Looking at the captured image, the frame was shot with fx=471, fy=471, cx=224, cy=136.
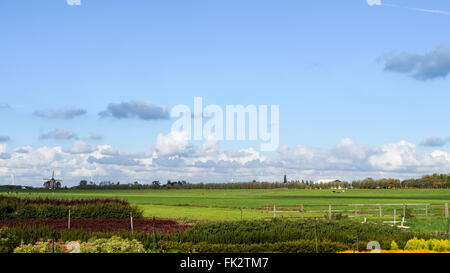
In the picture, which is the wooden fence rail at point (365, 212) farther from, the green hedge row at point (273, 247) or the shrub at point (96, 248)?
the shrub at point (96, 248)

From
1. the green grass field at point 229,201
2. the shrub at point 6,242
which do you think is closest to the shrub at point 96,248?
the shrub at point 6,242

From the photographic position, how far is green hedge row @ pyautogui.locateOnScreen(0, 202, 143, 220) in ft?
120

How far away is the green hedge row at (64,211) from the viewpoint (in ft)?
120

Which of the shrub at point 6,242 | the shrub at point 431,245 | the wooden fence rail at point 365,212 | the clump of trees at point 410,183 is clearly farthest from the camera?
the clump of trees at point 410,183

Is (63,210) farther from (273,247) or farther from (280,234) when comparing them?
(273,247)

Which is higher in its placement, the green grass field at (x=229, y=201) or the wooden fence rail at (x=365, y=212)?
the wooden fence rail at (x=365, y=212)

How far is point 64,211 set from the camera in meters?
36.8

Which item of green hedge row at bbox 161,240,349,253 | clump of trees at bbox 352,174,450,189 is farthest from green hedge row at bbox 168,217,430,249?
clump of trees at bbox 352,174,450,189

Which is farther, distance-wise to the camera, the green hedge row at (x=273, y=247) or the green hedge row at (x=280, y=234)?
the green hedge row at (x=280, y=234)

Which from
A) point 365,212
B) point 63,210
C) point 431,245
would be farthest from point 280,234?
point 365,212

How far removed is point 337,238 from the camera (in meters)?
20.3
